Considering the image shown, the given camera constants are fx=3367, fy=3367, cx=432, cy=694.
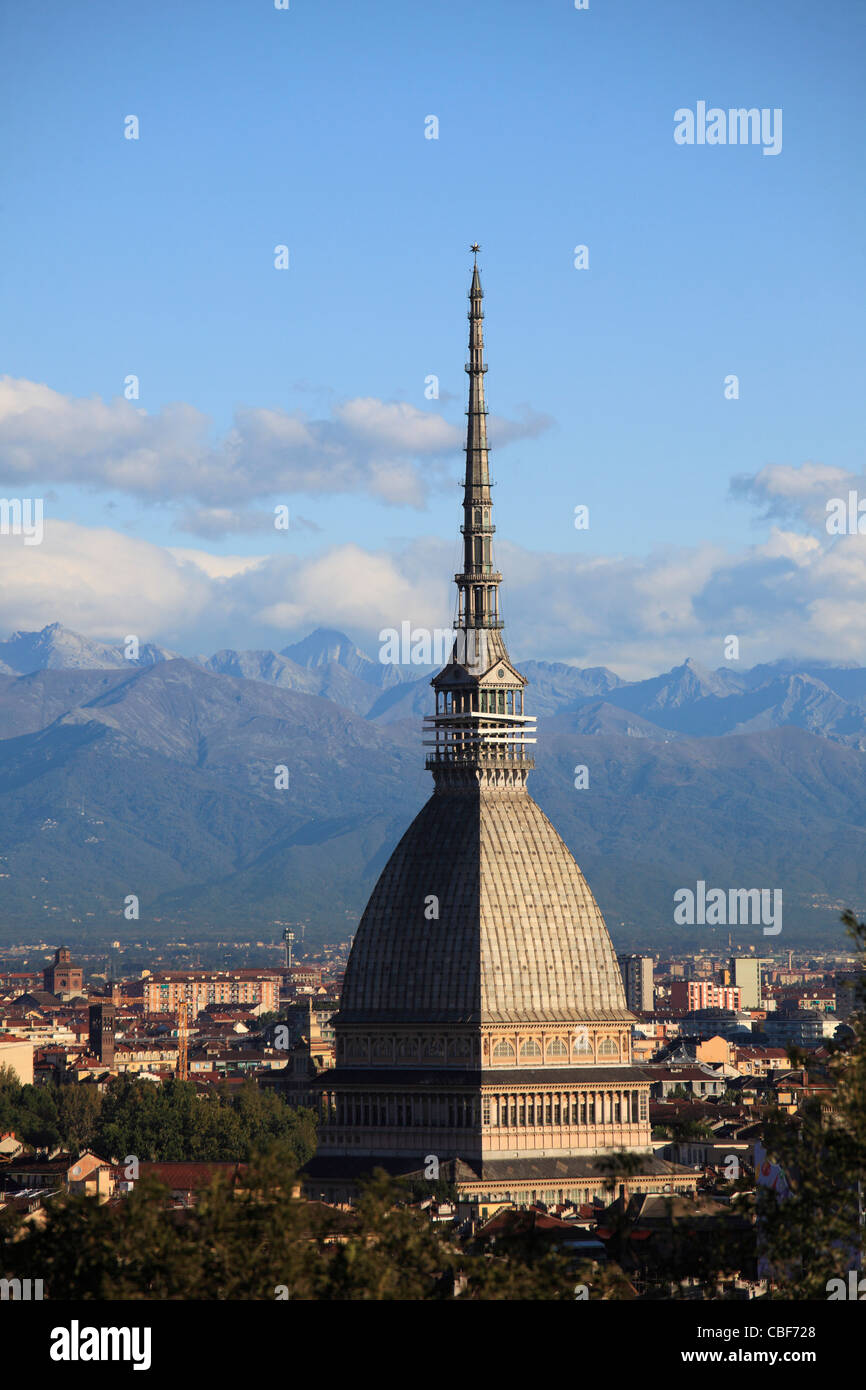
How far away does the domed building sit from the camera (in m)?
146

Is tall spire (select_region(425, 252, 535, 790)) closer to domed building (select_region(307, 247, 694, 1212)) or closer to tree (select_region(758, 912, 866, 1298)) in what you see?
domed building (select_region(307, 247, 694, 1212))

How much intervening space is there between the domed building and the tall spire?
74cm

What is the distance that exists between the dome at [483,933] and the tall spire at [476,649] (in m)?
3.47

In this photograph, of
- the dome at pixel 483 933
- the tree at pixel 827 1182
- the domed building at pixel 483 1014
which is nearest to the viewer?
the tree at pixel 827 1182

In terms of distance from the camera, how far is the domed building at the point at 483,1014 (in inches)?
5733

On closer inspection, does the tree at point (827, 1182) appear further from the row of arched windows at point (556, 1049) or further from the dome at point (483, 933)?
the dome at point (483, 933)

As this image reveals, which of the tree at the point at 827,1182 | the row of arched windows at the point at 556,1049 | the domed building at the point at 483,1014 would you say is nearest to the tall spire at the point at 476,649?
the domed building at the point at 483,1014

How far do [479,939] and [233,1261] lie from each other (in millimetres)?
94844

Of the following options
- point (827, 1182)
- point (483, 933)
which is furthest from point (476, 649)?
point (827, 1182)

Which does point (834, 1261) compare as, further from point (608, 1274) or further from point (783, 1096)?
point (783, 1096)

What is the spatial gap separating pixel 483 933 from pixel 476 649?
15.1m

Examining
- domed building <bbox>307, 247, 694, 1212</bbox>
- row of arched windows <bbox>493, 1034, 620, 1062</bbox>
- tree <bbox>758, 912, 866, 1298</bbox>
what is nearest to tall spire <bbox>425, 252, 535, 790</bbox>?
domed building <bbox>307, 247, 694, 1212</bbox>
